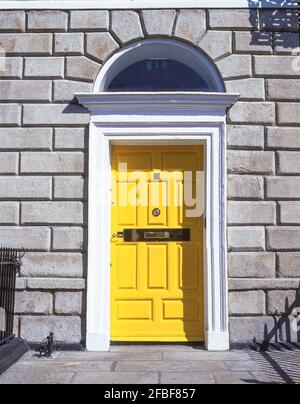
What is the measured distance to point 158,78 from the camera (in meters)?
6.85

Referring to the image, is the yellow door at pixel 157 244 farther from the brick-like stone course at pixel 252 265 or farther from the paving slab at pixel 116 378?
the paving slab at pixel 116 378

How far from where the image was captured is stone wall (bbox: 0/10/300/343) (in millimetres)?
6273

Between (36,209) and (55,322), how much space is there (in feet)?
4.46

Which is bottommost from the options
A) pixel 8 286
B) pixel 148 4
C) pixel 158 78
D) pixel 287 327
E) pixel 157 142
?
pixel 287 327

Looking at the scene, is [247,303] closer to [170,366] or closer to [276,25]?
[170,366]

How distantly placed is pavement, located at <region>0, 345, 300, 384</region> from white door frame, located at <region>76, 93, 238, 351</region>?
0.42 m

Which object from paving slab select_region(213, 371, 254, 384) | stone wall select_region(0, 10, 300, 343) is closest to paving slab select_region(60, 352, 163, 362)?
stone wall select_region(0, 10, 300, 343)

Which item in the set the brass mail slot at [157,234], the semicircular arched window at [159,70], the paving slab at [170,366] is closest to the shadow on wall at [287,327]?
the paving slab at [170,366]

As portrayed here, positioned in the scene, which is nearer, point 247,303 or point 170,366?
point 170,366

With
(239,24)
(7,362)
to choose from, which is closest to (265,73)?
(239,24)

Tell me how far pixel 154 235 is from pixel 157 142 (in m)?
1.15

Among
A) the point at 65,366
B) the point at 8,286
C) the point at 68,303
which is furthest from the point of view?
the point at 68,303

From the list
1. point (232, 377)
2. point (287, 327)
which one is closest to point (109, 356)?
point (232, 377)

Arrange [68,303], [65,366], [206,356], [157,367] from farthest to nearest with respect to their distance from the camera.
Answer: [68,303], [206,356], [65,366], [157,367]
